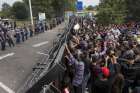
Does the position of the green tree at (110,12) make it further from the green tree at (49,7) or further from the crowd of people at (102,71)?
the crowd of people at (102,71)

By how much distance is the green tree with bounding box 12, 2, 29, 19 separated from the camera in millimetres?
93775

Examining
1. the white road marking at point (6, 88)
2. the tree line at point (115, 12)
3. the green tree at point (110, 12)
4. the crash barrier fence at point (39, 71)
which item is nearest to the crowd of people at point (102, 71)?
the crash barrier fence at point (39, 71)

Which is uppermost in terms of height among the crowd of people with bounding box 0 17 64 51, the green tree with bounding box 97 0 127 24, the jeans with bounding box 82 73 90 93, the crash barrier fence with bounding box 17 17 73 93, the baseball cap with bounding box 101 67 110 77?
the crash barrier fence with bounding box 17 17 73 93

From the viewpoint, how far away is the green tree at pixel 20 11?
93775 mm

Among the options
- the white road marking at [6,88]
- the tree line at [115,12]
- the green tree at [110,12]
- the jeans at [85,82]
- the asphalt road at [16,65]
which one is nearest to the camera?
the jeans at [85,82]

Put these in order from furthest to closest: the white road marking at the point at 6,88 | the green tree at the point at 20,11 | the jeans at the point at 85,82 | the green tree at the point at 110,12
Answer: the green tree at the point at 20,11
the green tree at the point at 110,12
the white road marking at the point at 6,88
the jeans at the point at 85,82

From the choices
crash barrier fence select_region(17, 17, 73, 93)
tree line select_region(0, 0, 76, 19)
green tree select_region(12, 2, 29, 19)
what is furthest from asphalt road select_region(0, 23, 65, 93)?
tree line select_region(0, 0, 76, 19)

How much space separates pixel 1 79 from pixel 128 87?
21.3ft

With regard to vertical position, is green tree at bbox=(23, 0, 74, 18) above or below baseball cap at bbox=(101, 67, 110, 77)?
below

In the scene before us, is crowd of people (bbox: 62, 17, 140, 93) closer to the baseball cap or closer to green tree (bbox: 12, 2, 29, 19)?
the baseball cap

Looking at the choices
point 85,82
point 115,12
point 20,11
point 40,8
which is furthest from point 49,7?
point 85,82

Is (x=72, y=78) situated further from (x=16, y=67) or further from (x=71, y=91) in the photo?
(x=16, y=67)

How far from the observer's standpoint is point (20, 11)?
310 feet

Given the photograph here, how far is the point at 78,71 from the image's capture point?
12398 mm
